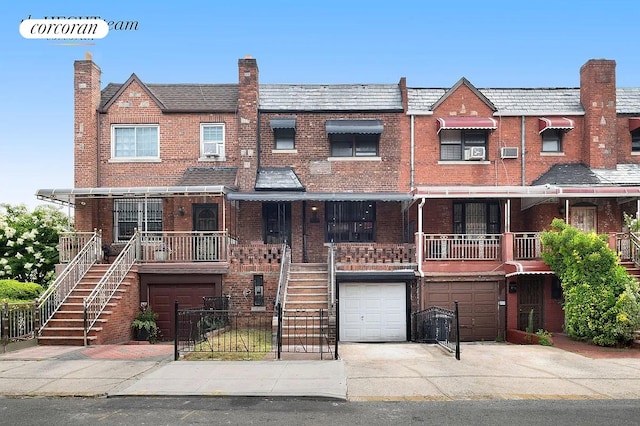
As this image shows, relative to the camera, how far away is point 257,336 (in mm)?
17312

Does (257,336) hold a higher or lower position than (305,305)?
lower

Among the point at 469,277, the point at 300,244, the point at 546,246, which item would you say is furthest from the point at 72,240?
the point at 546,246

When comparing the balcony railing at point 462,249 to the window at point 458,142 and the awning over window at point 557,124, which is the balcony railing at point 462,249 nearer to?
the window at point 458,142

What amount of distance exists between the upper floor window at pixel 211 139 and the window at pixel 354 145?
4.34 meters

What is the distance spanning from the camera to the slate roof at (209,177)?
21.9 m

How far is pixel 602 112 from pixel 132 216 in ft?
61.7

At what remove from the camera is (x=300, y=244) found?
74.3 feet

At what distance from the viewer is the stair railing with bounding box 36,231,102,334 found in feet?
54.4

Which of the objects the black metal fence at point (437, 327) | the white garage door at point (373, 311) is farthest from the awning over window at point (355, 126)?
the black metal fence at point (437, 327)

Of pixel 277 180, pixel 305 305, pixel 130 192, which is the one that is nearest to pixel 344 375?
pixel 305 305

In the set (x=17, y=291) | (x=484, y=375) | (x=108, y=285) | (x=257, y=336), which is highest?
(x=108, y=285)

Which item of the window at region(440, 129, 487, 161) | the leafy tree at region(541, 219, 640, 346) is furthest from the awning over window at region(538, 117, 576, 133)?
the leafy tree at region(541, 219, 640, 346)

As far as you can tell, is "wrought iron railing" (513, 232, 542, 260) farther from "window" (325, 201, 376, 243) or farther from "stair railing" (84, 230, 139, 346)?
"stair railing" (84, 230, 139, 346)

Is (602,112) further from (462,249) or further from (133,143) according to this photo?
(133,143)
